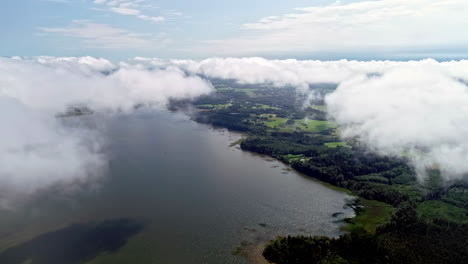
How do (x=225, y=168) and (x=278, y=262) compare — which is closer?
(x=278, y=262)

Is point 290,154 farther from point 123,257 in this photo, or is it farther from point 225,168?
point 123,257

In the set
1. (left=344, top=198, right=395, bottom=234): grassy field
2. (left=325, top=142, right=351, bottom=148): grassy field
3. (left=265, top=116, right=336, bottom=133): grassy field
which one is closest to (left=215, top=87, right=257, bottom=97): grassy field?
(left=265, top=116, right=336, bottom=133): grassy field

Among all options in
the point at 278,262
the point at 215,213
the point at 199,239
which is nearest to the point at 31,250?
the point at 199,239

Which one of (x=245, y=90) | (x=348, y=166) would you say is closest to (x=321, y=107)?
(x=245, y=90)

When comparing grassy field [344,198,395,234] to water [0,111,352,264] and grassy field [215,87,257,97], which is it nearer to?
water [0,111,352,264]

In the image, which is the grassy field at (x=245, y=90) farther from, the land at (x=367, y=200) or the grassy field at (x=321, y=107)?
the land at (x=367, y=200)

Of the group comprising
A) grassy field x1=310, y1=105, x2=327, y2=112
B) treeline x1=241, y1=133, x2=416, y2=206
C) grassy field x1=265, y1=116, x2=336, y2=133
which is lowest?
treeline x1=241, y1=133, x2=416, y2=206

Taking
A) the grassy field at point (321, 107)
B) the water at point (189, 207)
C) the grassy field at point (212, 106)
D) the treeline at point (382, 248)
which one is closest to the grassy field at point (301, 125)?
the grassy field at point (321, 107)
